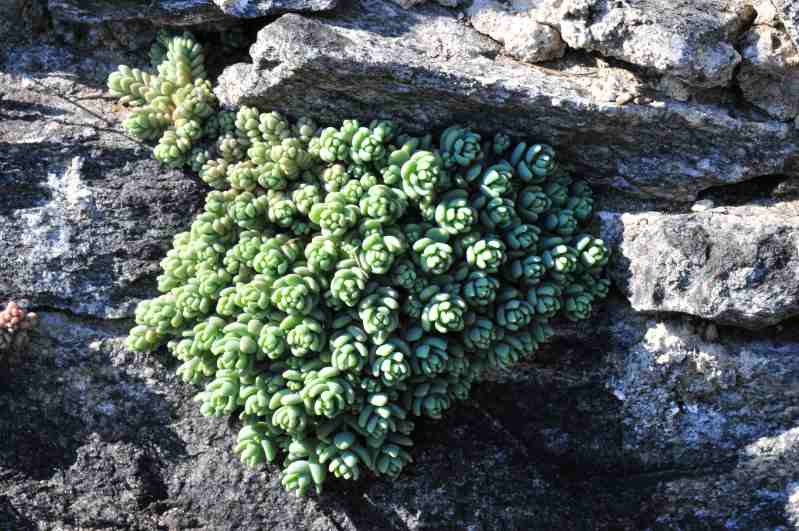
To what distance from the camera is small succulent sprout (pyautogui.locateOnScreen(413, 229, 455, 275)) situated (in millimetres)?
3926

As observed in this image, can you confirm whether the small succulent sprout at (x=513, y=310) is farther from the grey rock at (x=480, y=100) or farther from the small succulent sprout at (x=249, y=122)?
the small succulent sprout at (x=249, y=122)

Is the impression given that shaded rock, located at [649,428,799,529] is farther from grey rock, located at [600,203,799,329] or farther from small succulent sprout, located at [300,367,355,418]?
small succulent sprout, located at [300,367,355,418]

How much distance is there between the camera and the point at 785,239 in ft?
12.9

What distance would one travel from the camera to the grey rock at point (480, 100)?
3.99 m

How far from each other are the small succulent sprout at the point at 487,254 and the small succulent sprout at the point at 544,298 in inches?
9.9

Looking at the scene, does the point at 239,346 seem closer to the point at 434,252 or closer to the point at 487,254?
the point at 434,252

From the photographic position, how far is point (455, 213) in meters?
3.95

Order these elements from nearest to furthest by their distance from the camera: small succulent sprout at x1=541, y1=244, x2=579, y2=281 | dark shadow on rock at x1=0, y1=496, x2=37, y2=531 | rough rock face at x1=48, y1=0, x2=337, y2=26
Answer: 1. small succulent sprout at x1=541, y1=244, x2=579, y2=281
2. rough rock face at x1=48, y1=0, x2=337, y2=26
3. dark shadow on rock at x1=0, y1=496, x2=37, y2=531

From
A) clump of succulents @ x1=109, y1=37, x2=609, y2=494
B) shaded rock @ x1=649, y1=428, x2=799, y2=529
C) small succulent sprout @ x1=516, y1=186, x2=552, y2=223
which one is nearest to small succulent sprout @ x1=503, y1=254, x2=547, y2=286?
clump of succulents @ x1=109, y1=37, x2=609, y2=494

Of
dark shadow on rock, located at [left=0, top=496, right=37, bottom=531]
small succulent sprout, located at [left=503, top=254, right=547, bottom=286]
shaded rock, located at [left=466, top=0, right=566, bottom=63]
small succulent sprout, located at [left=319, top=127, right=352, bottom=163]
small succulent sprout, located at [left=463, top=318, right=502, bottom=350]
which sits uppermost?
shaded rock, located at [left=466, top=0, right=566, bottom=63]

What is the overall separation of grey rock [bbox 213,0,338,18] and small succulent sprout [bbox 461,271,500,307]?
1580 mm

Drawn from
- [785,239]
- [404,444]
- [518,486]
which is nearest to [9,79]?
[404,444]

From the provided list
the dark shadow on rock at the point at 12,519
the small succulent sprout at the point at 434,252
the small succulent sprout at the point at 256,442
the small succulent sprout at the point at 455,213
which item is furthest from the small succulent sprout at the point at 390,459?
the dark shadow on rock at the point at 12,519

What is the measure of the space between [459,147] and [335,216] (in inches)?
28.5
